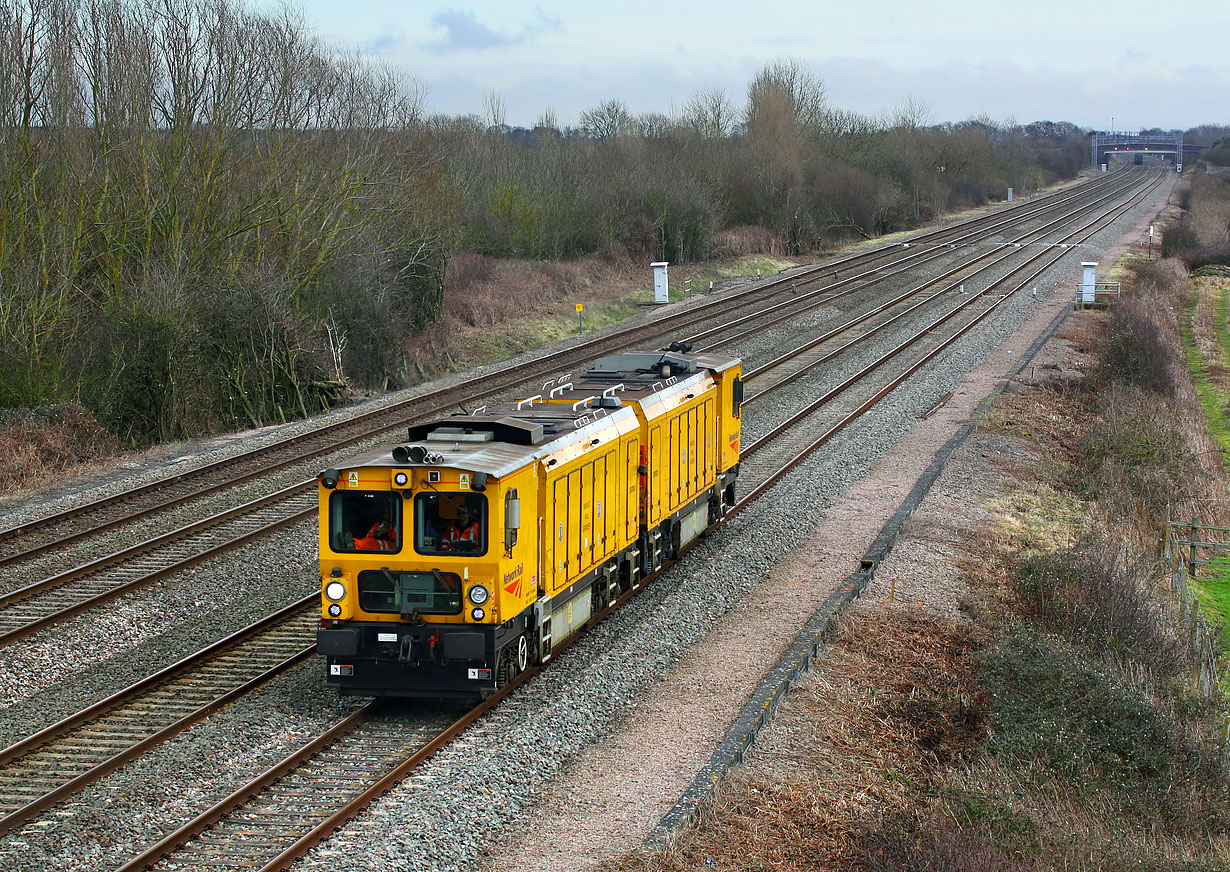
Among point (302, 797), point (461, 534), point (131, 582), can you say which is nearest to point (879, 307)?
point (131, 582)

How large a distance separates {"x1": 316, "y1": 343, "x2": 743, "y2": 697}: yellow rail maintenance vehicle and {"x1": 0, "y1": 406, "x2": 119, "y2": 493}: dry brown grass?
1261 centimetres

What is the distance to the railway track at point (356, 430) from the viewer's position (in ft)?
63.7

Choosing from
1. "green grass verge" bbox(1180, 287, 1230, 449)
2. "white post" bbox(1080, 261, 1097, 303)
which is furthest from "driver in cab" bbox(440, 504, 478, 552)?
"white post" bbox(1080, 261, 1097, 303)

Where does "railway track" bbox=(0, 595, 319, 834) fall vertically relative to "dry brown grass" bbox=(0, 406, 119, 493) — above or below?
below

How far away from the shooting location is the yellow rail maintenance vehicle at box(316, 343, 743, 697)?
1189 cm

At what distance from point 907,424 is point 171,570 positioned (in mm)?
16680

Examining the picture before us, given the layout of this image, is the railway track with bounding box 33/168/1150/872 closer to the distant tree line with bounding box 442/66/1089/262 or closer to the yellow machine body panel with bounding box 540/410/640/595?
the yellow machine body panel with bounding box 540/410/640/595

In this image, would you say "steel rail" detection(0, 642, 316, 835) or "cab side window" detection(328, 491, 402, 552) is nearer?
"steel rail" detection(0, 642, 316, 835)

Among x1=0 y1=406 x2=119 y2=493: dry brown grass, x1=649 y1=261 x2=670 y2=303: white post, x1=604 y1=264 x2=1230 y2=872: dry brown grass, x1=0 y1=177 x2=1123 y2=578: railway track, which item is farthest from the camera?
x1=649 y1=261 x2=670 y2=303: white post

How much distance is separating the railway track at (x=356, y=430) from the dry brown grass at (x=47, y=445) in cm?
286

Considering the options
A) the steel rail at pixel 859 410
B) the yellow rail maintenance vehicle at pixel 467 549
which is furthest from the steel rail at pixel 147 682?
the steel rail at pixel 859 410

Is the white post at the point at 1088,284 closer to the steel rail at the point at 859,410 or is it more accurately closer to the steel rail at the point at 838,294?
the steel rail at the point at 859,410

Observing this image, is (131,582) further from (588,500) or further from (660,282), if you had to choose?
(660,282)

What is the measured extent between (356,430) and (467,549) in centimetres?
1542
